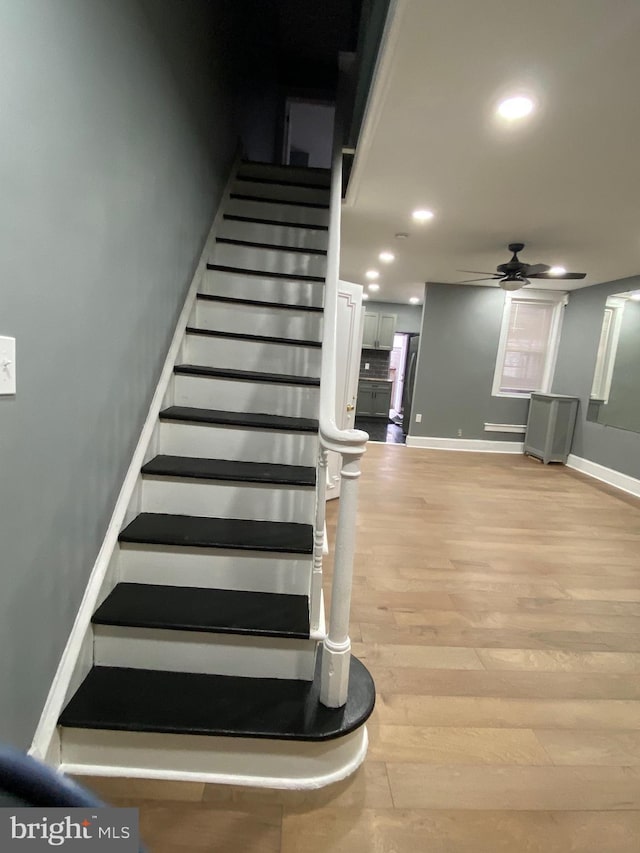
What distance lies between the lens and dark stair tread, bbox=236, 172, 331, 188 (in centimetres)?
363

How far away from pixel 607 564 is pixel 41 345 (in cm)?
351

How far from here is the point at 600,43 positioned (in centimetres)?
169

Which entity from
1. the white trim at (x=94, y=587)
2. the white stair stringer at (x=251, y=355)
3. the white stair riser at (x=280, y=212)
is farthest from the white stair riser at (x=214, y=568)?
the white stair riser at (x=280, y=212)

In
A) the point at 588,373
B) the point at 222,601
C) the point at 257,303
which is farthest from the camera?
the point at 588,373

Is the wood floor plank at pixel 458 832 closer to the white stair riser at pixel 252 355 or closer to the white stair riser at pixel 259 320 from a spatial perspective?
the white stair riser at pixel 252 355

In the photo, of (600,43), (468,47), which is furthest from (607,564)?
(468,47)

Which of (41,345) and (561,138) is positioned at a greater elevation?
(561,138)

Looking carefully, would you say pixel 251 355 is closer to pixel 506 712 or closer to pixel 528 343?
pixel 506 712

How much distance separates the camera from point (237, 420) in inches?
81.3

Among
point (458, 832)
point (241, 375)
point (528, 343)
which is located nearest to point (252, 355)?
point (241, 375)

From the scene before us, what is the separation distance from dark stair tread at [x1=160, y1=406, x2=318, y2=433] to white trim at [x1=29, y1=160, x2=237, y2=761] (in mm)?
87

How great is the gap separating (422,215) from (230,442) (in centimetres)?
283

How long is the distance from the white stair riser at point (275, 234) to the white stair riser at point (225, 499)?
2071 millimetres

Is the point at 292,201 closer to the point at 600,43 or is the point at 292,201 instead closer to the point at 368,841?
the point at 600,43
